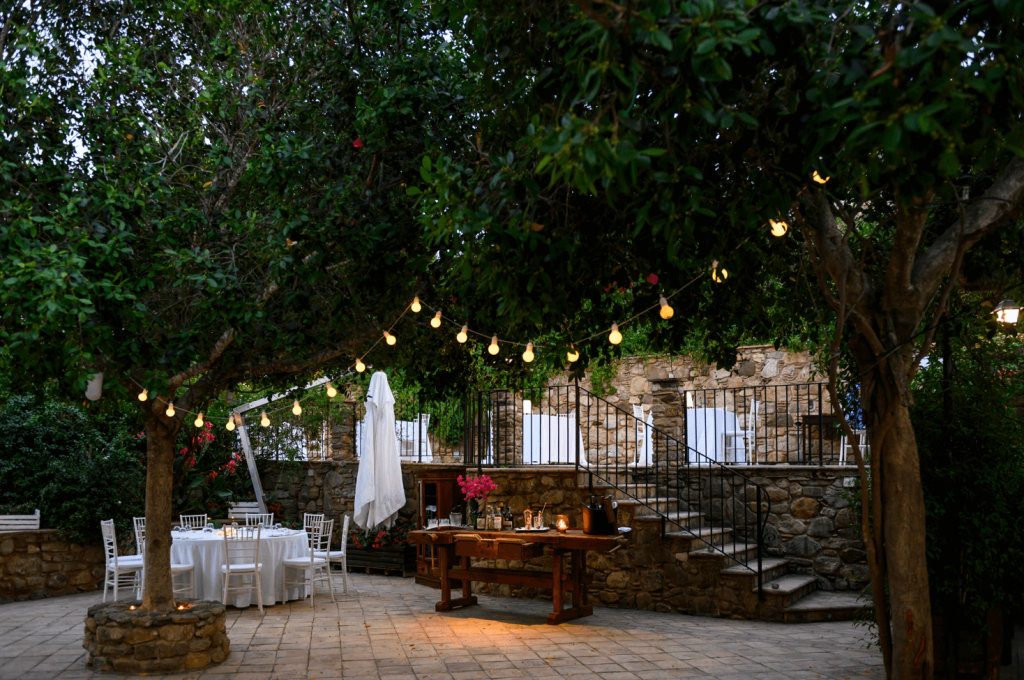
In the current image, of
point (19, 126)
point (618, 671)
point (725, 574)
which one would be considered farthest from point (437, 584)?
point (19, 126)

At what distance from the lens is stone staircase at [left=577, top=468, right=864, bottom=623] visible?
7.01m

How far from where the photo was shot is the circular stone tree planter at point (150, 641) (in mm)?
5348

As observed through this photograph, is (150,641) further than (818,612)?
No

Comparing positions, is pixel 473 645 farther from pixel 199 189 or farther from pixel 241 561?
pixel 199 189

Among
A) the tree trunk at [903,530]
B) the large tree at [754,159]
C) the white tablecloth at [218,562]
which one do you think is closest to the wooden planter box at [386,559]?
the white tablecloth at [218,562]

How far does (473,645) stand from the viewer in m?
6.15

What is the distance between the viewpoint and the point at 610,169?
2.45 meters

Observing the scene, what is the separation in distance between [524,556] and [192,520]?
4.61 metres

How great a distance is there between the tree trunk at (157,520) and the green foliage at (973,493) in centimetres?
510

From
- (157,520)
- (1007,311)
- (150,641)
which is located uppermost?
(1007,311)

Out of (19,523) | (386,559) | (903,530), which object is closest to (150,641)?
(19,523)

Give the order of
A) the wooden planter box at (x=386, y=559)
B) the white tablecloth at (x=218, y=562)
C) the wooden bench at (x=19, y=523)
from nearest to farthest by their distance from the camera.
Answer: the white tablecloth at (x=218, y=562)
the wooden bench at (x=19, y=523)
the wooden planter box at (x=386, y=559)

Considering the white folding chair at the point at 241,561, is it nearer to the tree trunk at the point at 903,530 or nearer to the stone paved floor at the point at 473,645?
the stone paved floor at the point at 473,645

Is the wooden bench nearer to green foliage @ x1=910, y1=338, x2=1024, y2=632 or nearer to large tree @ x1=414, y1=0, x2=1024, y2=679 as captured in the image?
large tree @ x1=414, y1=0, x2=1024, y2=679
